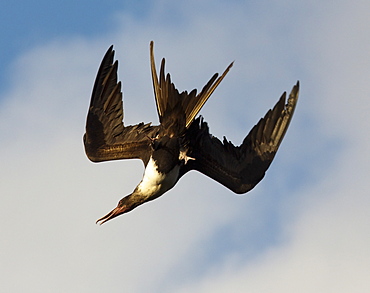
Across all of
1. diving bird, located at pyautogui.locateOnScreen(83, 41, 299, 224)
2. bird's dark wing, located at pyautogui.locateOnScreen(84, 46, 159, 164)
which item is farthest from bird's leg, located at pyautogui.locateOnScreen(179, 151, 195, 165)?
bird's dark wing, located at pyautogui.locateOnScreen(84, 46, 159, 164)

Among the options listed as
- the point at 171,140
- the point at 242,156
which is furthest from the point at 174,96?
the point at 242,156

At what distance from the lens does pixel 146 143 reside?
15.4 metres

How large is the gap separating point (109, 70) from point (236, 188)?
8.34 ft

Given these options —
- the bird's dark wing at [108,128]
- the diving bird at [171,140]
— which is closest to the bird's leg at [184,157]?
the diving bird at [171,140]

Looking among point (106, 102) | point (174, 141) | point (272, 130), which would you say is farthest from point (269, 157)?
point (106, 102)

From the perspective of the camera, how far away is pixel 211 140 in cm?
1535

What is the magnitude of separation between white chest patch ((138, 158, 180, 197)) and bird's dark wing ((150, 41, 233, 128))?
2.56 ft

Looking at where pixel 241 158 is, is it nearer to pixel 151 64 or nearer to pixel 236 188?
pixel 236 188

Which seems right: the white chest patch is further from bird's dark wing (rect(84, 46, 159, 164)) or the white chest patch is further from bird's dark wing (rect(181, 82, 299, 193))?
bird's dark wing (rect(84, 46, 159, 164))

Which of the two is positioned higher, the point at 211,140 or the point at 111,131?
the point at 111,131

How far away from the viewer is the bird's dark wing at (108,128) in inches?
613

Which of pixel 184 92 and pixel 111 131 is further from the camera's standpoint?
pixel 111 131

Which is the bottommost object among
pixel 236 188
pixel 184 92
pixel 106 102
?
pixel 236 188

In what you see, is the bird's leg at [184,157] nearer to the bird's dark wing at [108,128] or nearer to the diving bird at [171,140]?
the diving bird at [171,140]
